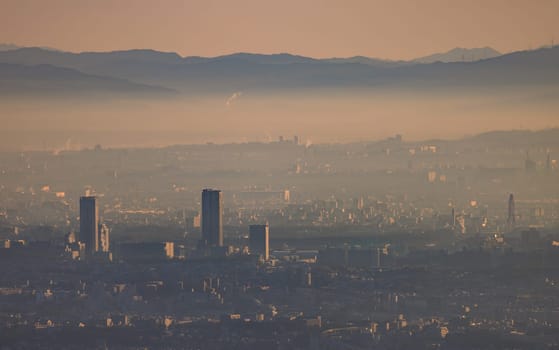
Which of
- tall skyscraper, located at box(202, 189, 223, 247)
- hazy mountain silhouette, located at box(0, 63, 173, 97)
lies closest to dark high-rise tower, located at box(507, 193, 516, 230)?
tall skyscraper, located at box(202, 189, 223, 247)

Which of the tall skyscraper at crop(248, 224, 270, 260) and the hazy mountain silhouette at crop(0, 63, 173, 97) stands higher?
the hazy mountain silhouette at crop(0, 63, 173, 97)

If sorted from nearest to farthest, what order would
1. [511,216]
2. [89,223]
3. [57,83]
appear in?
[89,223] → [511,216] → [57,83]

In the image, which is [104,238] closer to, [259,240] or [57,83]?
[259,240]

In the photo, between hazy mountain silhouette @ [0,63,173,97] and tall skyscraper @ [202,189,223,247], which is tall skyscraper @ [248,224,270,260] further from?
hazy mountain silhouette @ [0,63,173,97]

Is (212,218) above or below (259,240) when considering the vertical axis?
above

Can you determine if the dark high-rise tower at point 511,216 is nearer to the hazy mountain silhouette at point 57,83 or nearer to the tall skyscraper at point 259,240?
the tall skyscraper at point 259,240

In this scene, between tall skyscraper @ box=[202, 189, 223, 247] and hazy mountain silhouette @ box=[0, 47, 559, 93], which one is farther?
hazy mountain silhouette @ box=[0, 47, 559, 93]

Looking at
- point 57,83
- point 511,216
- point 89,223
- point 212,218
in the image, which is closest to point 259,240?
point 212,218

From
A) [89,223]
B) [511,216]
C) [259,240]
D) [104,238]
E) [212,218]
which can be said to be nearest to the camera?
[104,238]
